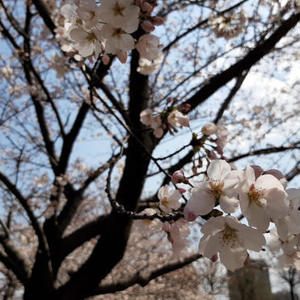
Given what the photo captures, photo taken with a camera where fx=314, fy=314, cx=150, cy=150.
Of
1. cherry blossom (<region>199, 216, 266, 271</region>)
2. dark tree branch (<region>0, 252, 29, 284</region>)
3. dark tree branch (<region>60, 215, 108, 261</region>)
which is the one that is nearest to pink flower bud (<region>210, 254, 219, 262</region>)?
cherry blossom (<region>199, 216, 266, 271</region>)

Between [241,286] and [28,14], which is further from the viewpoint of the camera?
[241,286]

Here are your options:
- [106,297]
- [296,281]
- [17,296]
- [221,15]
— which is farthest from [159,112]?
[296,281]

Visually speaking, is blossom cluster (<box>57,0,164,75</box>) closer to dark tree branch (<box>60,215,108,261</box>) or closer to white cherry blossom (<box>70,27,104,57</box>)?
white cherry blossom (<box>70,27,104,57</box>)

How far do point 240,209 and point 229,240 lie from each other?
14 cm

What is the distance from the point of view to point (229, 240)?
2.75 feet

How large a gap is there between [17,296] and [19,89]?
7.59 metres

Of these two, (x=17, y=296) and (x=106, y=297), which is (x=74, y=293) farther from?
(x=17, y=296)

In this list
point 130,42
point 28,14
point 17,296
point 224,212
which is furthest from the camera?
point 17,296

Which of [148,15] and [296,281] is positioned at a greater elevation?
[296,281]

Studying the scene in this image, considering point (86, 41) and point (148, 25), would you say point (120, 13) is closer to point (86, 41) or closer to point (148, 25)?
point (148, 25)

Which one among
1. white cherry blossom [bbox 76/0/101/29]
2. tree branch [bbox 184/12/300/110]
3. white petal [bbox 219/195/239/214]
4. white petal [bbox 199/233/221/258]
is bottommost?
white petal [bbox 199/233/221/258]

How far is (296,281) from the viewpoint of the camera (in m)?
22.6

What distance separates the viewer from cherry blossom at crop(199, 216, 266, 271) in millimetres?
770

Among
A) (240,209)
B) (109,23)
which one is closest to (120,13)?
(109,23)
